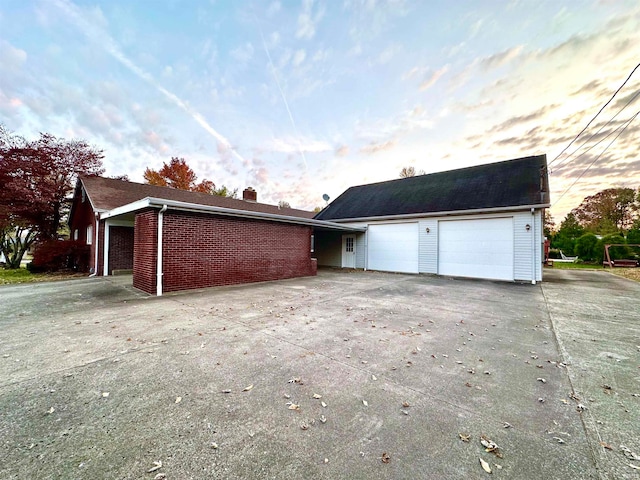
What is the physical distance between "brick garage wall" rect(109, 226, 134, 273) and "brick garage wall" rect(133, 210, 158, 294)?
→ 4.86 m

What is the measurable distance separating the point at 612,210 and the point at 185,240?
4490 cm

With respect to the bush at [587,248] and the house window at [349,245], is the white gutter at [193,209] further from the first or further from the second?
the bush at [587,248]

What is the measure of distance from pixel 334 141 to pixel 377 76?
413cm

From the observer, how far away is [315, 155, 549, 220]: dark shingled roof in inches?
428

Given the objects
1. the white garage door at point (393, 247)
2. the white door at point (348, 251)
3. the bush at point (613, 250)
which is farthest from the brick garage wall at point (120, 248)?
the bush at point (613, 250)

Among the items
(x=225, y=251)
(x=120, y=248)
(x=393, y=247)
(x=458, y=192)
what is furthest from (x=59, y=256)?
(x=458, y=192)

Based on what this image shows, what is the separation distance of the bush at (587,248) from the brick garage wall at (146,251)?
2983cm

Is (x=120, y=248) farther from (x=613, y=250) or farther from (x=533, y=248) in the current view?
(x=613, y=250)

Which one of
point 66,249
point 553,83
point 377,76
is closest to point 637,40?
point 553,83

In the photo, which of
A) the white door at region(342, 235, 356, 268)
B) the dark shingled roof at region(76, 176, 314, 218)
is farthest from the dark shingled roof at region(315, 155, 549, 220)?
the dark shingled roof at region(76, 176, 314, 218)

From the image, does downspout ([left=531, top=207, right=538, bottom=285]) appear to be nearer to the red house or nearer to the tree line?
the red house

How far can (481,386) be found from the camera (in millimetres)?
2668

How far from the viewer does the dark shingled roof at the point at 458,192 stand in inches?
428

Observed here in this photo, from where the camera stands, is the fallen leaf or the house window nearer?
the fallen leaf
